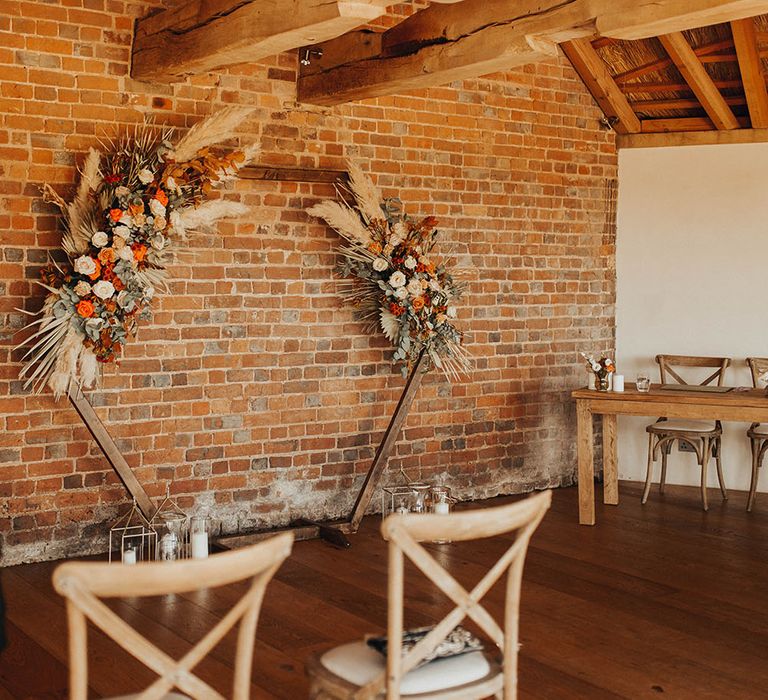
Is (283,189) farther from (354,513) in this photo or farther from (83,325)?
(354,513)

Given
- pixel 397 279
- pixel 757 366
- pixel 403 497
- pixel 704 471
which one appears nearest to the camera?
pixel 397 279

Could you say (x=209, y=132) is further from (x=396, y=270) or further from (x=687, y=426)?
(x=687, y=426)

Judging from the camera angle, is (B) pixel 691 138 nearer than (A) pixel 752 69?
No

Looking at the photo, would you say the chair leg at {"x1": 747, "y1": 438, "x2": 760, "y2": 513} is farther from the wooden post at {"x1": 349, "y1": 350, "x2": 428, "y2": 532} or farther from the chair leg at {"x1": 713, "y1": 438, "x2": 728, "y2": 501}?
the wooden post at {"x1": 349, "y1": 350, "x2": 428, "y2": 532}

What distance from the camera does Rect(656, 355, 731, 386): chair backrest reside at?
699 centimetres

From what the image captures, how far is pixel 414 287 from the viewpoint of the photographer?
568 cm

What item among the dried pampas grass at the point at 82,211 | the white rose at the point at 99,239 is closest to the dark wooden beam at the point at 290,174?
the dried pampas grass at the point at 82,211

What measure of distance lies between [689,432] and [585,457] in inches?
39.3

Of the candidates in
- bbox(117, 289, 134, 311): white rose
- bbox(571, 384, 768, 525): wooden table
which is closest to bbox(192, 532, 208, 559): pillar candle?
bbox(117, 289, 134, 311): white rose

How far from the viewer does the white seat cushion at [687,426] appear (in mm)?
6562

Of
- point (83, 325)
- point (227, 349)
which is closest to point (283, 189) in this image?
point (227, 349)

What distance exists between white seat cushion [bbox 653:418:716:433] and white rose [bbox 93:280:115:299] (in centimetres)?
374

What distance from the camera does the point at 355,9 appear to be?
387 cm

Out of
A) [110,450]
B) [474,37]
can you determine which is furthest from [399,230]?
[110,450]
